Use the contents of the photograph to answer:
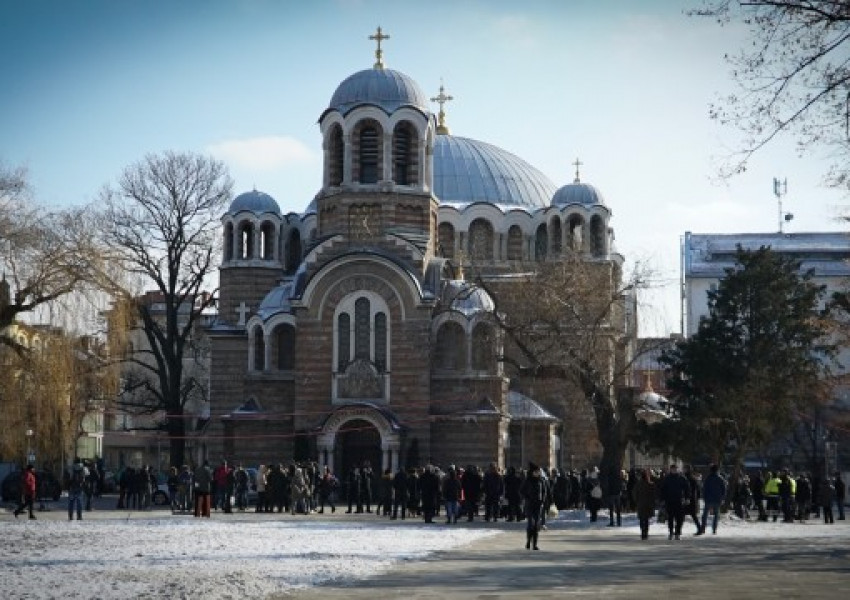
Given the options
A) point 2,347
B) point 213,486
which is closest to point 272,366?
point 213,486

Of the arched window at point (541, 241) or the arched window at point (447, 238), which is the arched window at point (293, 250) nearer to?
the arched window at point (447, 238)

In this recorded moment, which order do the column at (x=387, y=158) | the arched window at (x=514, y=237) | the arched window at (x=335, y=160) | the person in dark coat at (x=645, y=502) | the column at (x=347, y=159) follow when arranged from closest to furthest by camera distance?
the person in dark coat at (x=645, y=502) < the column at (x=387, y=158) < the column at (x=347, y=159) < the arched window at (x=335, y=160) < the arched window at (x=514, y=237)

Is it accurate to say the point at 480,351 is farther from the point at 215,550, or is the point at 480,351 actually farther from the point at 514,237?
the point at 215,550

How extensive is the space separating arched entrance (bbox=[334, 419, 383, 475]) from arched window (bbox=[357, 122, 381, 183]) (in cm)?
853

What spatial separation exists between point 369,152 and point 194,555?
2912cm

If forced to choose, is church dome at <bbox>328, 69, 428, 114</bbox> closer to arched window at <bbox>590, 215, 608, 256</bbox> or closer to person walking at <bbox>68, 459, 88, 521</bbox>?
arched window at <bbox>590, 215, 608, 256</bbox>

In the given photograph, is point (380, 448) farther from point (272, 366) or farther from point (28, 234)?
point (28, 234)

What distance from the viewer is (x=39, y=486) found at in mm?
36469

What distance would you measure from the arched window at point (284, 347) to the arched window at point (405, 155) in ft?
21.3

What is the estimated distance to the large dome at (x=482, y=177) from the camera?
54.8 m

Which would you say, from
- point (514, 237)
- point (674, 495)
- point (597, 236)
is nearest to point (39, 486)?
point (674, 495)

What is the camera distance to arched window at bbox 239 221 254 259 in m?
52.1

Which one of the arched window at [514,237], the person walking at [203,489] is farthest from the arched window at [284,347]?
A: the person walking at [203,489]

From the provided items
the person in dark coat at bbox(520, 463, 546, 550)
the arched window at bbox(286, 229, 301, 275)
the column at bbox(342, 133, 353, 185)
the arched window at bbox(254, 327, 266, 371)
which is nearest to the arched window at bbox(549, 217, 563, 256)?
the arched window at bbox(286, 229, 301, 275)
